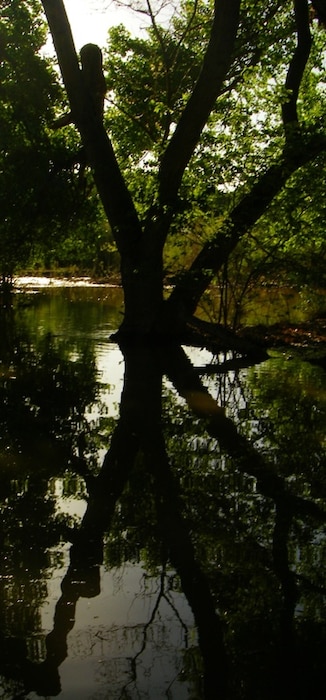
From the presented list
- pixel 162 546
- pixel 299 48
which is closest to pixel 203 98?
pixel 299 48

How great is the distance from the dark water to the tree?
573 cm

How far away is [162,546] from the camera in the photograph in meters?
4.43

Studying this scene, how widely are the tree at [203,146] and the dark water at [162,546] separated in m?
5.73

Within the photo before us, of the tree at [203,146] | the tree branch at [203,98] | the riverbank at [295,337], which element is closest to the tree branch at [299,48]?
the tree at [203,146]

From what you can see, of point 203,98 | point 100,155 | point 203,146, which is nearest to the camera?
point 203,98

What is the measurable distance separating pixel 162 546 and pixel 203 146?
11.5m

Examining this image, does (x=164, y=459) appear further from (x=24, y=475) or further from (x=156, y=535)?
(x=156, y=535)

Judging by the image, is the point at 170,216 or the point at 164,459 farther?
the point at 170,216

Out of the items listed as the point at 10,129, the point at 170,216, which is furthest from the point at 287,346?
the point at 10,129

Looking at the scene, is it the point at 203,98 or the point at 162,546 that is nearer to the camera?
the point at 162,546

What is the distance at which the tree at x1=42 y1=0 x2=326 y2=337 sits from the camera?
13391mm

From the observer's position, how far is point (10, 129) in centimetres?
1878

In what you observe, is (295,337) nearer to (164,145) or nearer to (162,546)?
(164,145)

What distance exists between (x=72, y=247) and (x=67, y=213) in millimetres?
3665
